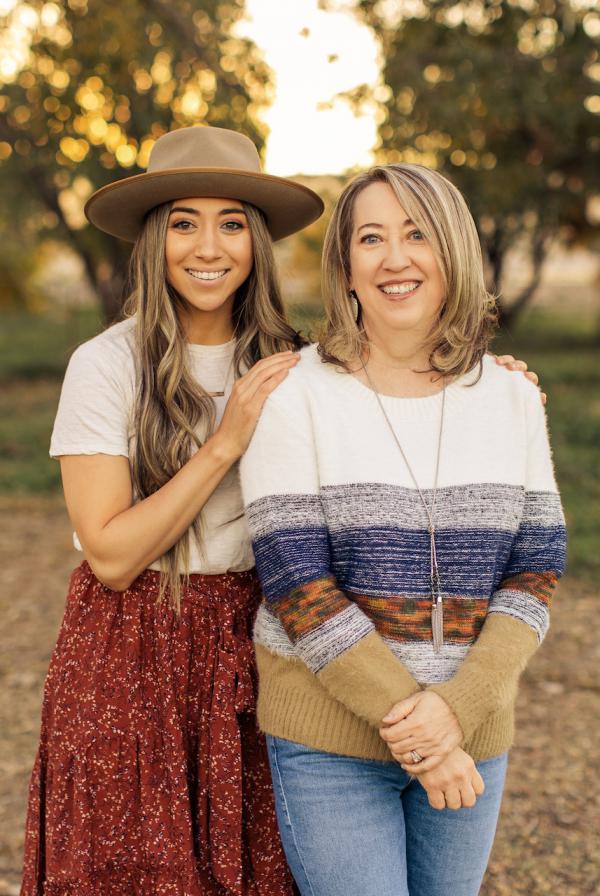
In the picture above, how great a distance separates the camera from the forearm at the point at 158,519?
7.00 ft

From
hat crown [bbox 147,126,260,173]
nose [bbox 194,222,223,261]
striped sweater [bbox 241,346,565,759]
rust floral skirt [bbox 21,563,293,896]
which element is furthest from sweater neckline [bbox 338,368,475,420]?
hat crown [bbox 147,126,260,173]

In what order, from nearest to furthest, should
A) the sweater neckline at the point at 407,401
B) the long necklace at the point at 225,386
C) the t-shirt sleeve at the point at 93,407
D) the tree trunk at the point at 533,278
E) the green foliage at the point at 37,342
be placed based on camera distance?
1. the sweater neckline at the point at 407,401
2. the t-shirt sleeve at the point at 93,407
3. the long necklace at the point at 225,386
4. the green foliage at the point at 37,342
5. the tree trunk at the point at 533,278

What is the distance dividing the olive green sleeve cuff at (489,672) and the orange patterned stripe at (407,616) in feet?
0.22

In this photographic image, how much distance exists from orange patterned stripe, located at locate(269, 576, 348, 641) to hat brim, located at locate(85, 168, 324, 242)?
1063 mm

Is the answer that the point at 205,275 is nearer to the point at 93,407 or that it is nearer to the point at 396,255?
the point at 93,407

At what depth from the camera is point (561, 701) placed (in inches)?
185

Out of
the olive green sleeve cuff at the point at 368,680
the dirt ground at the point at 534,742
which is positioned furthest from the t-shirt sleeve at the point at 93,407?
the dirt ground at the point at 534,742

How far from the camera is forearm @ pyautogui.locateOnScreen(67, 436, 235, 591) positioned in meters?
2.13

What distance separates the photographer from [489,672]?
74.9 inches

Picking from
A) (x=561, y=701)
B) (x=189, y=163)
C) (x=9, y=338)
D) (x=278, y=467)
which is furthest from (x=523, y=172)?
(x=9, y=338)

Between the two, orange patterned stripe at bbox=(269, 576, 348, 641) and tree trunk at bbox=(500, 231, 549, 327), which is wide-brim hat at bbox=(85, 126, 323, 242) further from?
tree trunk at bbox=(500, 231, 549, 327)

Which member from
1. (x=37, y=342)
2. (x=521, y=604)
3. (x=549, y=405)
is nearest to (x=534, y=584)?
(x=521, y=604)

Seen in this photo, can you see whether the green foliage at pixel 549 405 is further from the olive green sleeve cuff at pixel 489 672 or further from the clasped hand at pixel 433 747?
the clasped hand at pixel 433 747

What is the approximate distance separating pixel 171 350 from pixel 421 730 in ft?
3.59
